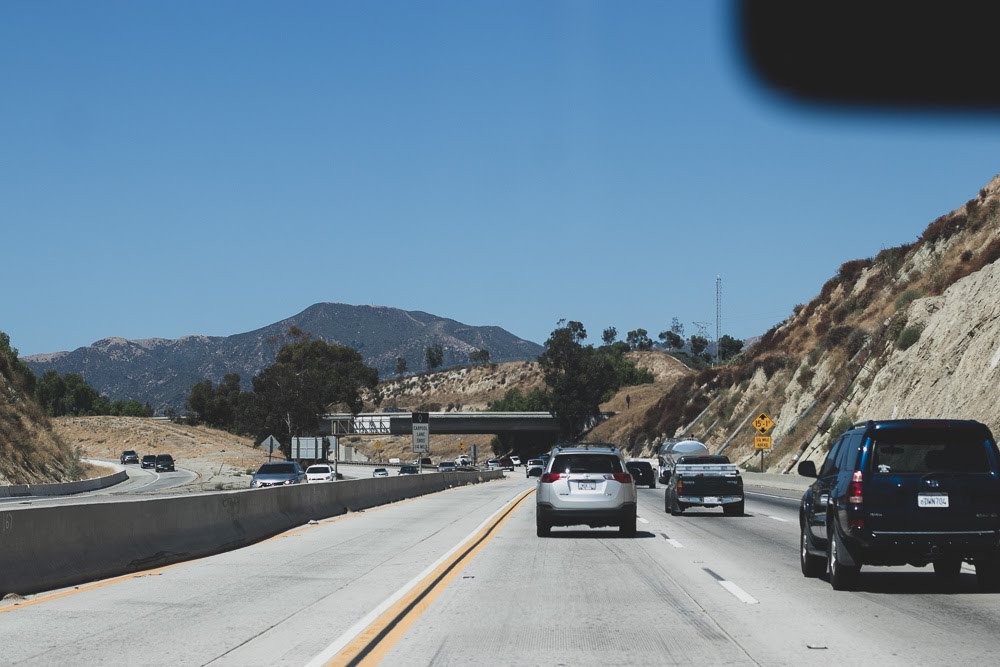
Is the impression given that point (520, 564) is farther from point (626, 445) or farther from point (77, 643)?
point (626, 445)

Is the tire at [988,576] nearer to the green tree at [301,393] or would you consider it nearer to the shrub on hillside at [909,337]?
the shrub on hillside at [909,337]

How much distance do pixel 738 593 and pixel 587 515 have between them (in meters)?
9.43

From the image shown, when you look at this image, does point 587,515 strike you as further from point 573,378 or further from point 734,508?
point 573,378

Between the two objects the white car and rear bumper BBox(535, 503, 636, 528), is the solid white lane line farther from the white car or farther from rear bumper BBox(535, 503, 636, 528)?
the white car

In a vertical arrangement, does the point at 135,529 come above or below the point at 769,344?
below

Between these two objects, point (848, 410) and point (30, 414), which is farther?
point (30, 414)

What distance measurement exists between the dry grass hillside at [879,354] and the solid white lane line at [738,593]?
115 feet

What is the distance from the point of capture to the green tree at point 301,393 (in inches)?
4860

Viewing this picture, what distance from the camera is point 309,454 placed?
70812mm

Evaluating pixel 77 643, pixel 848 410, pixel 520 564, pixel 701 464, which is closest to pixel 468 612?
pixel 77 643

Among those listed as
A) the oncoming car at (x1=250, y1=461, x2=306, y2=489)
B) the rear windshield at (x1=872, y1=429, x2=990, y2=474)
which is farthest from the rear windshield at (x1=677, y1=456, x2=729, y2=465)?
the rear windshield at (x1=872, y1=429, x2=990, y2=474)

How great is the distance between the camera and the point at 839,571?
14.5 meters

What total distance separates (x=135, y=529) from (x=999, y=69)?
13.8 m

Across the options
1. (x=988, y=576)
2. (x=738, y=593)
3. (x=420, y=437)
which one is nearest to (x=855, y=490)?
(x=738, y=593)
